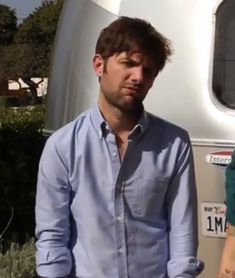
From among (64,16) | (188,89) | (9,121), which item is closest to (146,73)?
(188,89)

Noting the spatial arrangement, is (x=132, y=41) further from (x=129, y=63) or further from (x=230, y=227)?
(x=230, y=227)

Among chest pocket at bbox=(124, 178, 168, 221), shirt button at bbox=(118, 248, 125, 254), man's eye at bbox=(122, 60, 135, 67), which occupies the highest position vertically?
man's eye at bbox=(122, 60, 135, 67)

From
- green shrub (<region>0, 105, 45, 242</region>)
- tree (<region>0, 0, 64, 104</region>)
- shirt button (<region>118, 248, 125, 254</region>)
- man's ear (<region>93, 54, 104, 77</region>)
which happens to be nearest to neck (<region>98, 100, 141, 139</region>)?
man's ear (<region>93, 54, 104, 77</region>)

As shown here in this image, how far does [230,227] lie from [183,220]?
0.22 meters

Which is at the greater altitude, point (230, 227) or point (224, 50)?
point (224, 50)

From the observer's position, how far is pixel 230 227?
9.48ft

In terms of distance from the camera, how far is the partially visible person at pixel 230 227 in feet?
9.36

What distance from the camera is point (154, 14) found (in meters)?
4.55

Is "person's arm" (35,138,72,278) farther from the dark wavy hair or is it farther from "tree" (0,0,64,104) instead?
"tree" (0,0,64,104)

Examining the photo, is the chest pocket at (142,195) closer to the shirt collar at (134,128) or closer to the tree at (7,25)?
the shirt collar at (134,128)

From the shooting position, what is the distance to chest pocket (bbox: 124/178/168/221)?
302cm

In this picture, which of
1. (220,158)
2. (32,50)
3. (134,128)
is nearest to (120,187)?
(134,128)

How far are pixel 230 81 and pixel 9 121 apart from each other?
415 centimetres

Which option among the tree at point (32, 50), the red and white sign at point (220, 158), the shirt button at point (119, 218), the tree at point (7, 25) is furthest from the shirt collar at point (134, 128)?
the tree at point (7, 25)
